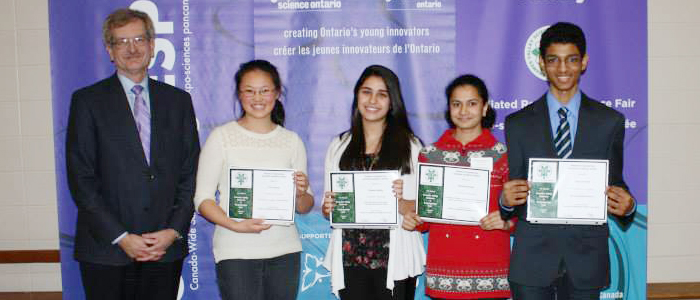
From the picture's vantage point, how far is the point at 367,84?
10.6 feet

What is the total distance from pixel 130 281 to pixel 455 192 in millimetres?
1766

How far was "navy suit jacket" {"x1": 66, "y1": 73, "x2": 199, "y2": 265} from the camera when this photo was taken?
2.98 meters

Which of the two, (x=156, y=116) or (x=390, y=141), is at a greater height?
(x=156, y=116)

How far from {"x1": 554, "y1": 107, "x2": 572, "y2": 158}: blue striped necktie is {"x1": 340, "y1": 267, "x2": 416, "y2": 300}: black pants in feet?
3.40

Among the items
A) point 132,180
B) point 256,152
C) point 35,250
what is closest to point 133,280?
point 132,180

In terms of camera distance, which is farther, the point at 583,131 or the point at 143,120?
the point at 143,120

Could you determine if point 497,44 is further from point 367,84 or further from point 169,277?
point 169,277

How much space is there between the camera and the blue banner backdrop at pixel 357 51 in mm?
4086

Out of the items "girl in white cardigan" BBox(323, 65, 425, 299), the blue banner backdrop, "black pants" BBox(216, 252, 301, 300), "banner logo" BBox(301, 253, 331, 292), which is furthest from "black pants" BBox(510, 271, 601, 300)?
→ "banner logo" BBox(301, 253, 331, 292)

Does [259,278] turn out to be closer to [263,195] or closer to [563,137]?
[263,195]

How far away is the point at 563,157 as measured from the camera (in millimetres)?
2789

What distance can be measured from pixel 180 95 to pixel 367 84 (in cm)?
104
